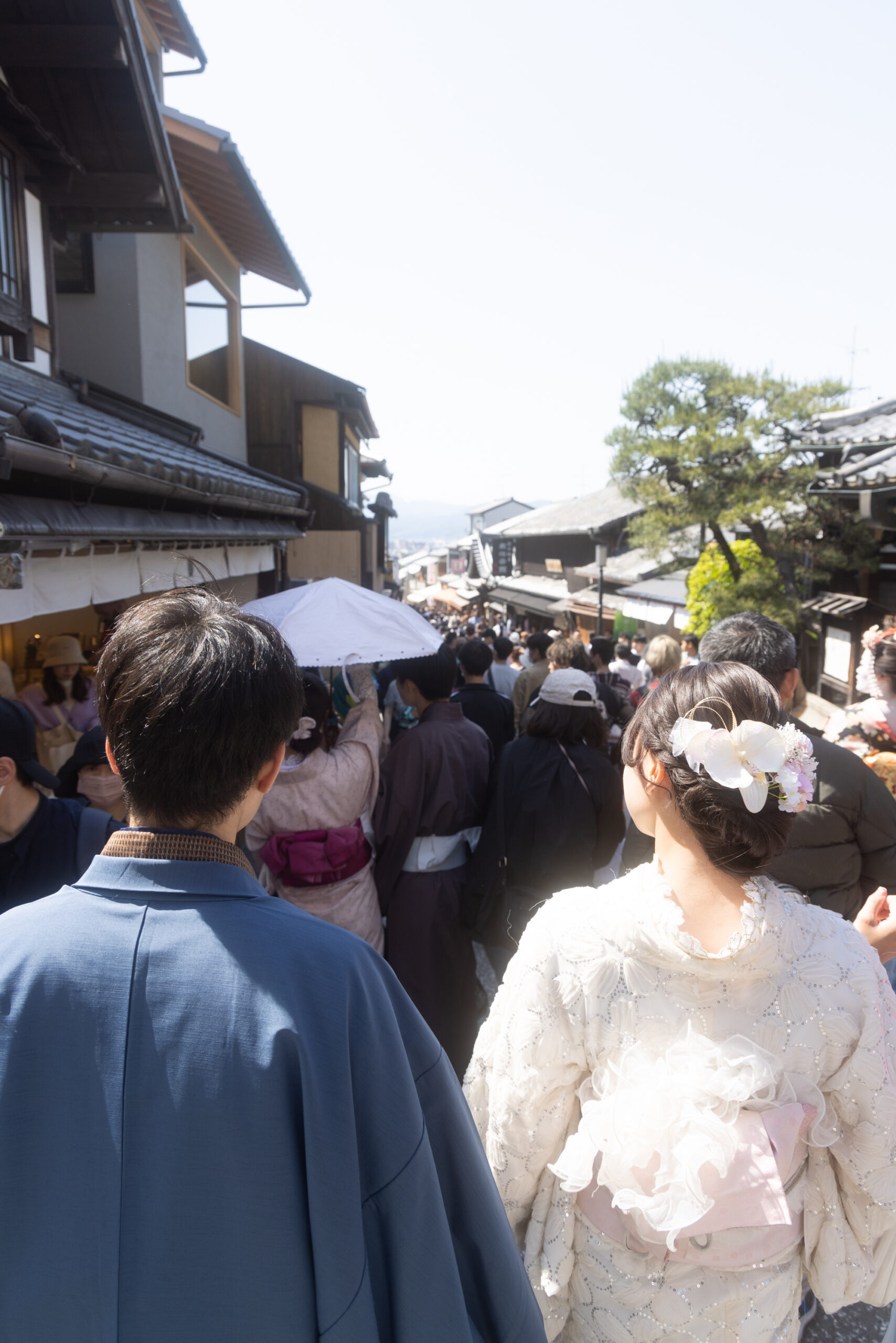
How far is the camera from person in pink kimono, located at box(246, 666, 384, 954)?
3.24 meters

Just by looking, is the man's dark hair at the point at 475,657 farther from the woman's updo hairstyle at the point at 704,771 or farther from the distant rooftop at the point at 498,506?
the distant rooftop at the point at 498,506

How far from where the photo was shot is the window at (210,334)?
9.66 meters

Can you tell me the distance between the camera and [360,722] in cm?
351

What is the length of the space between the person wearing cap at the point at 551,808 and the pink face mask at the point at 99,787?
5.20 ft

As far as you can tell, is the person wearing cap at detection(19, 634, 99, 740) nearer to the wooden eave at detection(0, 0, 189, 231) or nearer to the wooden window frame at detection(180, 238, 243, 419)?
the wooden eave at detection(0, 0, 189, 231)

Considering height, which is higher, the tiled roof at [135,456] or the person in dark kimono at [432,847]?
the tiled roof at [135,456]

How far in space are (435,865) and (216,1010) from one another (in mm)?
2768

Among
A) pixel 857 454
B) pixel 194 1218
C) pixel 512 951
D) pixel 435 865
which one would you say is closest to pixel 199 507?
pixel 435 865

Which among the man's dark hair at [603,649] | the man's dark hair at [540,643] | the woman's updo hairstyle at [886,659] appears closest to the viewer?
the woman's updo hairstyle at [886,659]

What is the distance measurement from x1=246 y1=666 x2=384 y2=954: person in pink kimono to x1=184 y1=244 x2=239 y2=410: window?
755cm

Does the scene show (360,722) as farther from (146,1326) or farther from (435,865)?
(146,1326)

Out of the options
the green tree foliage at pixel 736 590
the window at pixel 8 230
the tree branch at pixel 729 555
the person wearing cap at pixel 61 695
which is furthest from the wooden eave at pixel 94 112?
the tree branch at pixel 729 555

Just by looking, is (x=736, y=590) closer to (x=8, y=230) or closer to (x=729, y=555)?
(x=729, y=555)

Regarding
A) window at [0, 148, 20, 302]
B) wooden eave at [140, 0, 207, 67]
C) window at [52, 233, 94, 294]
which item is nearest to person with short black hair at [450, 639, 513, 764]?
window at [0, 148, 20, 302]
